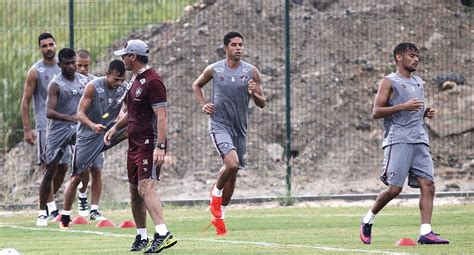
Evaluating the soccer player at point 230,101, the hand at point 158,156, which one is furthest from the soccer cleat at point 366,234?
the soccer player at point 230,101

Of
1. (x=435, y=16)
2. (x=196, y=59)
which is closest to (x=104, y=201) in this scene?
(x=196, y=59)

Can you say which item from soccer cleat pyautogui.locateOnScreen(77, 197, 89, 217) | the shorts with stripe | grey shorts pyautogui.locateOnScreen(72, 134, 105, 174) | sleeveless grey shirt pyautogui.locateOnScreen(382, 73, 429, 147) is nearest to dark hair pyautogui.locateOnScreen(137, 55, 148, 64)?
the shorts with stripe

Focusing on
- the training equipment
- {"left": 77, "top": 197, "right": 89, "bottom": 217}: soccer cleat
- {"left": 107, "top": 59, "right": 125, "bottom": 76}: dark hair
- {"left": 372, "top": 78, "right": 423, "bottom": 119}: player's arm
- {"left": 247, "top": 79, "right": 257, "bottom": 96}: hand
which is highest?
{"left": 107, "top": 59, "right": 125, "bottom": 76}: dark hair

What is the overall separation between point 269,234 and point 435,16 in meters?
13.1

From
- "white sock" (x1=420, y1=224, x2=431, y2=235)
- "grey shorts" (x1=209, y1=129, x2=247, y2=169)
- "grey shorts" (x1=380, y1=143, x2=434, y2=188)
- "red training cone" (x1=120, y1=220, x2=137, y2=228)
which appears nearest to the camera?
"white sock" (x1=420, y1=224, x2=431, y2=235)

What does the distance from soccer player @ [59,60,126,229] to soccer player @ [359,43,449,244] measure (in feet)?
14.4

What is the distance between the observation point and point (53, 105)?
18.9m

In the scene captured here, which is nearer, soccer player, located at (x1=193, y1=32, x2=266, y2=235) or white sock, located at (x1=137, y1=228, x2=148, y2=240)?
white sock, located at (x1=137, y1=228, x2=148, y2=240)

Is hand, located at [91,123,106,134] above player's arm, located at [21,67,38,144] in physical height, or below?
below

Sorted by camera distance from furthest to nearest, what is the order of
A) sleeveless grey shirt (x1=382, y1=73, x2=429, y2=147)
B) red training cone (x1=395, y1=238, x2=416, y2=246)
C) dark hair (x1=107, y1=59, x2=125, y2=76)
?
1. dark hair (x1=107, y1=59, x2=125, y2=76)
2. sleeveless grey shirt (x1=382, y1=73, x2=429, y2=147)
3. red training cone (x1=395, y1=238, x2=416, y2=246)

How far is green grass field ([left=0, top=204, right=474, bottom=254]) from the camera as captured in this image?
46.2ft

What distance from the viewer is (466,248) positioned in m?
13.8

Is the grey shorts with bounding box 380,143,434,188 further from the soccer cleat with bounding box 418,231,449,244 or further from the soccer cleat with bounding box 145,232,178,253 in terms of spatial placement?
the soccer cleat with bounding box 145,232,178,253

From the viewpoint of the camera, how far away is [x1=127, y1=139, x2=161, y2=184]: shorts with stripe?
1355 centimetres
